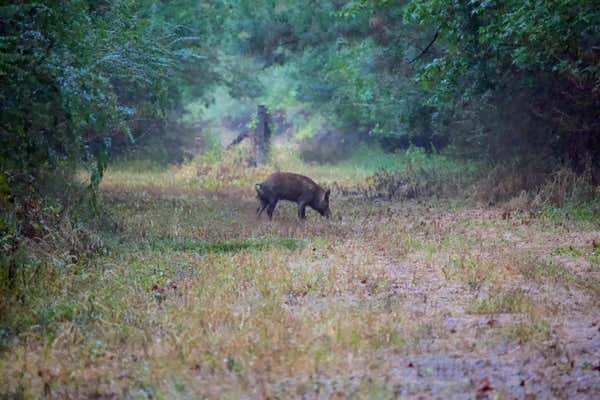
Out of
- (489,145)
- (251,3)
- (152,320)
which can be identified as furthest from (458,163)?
(152,320)

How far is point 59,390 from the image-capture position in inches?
238

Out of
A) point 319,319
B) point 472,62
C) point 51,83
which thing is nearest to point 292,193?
point 472,62

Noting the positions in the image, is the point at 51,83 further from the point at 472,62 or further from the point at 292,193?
the point at 472,62

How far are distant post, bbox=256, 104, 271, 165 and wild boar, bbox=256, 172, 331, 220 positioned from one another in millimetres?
15239

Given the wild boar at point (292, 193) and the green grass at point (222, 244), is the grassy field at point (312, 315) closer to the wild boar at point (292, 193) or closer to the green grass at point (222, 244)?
the green grass at point (222, 244)

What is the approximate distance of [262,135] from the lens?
3303cm

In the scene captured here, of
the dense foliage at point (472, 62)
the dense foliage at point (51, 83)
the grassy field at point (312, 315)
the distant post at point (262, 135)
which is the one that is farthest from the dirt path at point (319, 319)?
the distant post at point (262, 135)

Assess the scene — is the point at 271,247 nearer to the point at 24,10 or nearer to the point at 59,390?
the point at 24,10

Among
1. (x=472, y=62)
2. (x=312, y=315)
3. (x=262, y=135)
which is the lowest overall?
(x=262, y=135)

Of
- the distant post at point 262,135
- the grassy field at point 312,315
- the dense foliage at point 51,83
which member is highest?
the dense foliage at point 51,83

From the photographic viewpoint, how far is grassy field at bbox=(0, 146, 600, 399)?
6207 mm

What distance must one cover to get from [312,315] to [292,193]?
354 inches

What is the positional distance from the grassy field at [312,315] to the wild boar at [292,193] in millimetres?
2382

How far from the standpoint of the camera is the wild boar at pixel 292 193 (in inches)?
656
